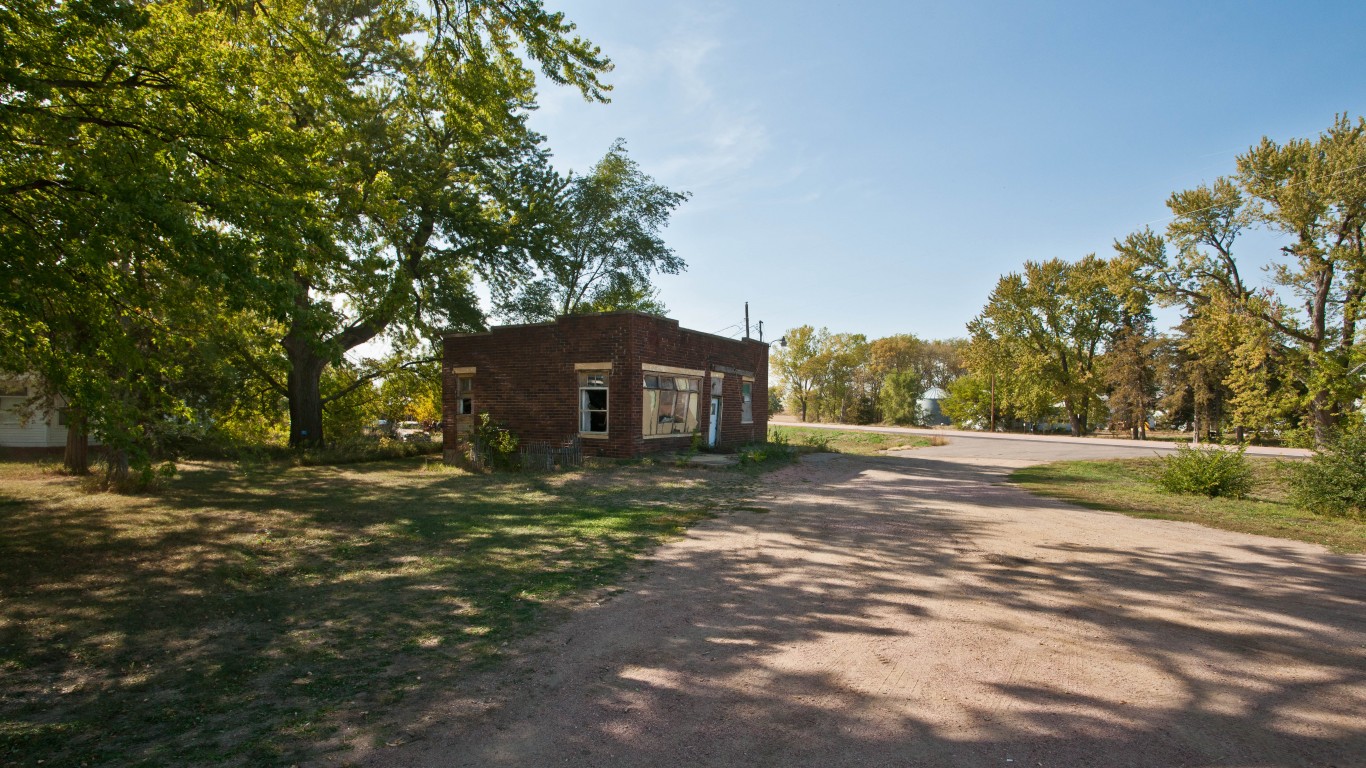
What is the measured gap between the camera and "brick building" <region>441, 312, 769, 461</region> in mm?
18047

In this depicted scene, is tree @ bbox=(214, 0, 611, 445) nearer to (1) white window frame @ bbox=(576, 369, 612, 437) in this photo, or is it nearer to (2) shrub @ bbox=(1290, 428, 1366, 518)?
(1) white window frame @ bbox=(576, 369, 612, 437)

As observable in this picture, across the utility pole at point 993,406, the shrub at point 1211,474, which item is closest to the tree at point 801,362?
the utility pole at point 993,406

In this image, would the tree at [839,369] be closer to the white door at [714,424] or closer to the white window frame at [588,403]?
the white door at [714,424]

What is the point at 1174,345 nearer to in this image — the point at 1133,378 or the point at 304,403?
the point at 1133,378

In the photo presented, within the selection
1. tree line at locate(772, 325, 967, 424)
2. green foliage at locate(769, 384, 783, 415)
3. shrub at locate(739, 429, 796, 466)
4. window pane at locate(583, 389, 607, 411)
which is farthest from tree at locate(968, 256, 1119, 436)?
window pane at locate(583, 389, 607, 411)

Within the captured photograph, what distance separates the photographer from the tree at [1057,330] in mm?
53531

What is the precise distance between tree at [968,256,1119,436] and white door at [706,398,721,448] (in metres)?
41.6

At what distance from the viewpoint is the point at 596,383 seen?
60.5ft

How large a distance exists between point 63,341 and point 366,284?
13.6ft

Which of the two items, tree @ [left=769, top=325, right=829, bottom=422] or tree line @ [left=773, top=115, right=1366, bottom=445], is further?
tree @ [left=769, top=325, right=829, bottom=422]

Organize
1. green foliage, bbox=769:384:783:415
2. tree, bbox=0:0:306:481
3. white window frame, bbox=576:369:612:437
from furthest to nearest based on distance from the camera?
green foliage, bbox=769:384:783:415 < white window frame, bbox=576:369:612:437 < tree, bbox=0:0:306:481

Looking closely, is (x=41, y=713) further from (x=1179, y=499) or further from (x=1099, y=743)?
(x=1179, y=499)

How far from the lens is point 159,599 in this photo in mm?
5957

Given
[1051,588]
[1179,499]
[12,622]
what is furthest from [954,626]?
[1179,499]
